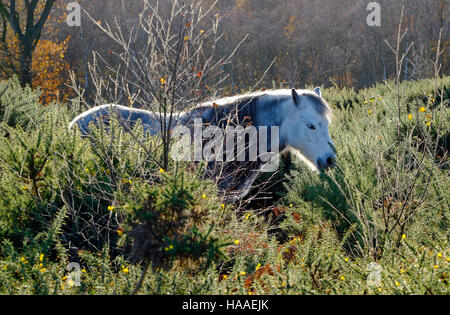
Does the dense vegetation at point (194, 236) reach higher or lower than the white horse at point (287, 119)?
lower

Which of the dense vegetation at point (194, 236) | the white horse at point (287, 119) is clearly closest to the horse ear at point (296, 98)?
the white horse at point (287, 119)

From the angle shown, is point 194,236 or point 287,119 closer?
point 194,236

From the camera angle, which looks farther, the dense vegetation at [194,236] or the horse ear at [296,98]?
the horse ear at [296,98]

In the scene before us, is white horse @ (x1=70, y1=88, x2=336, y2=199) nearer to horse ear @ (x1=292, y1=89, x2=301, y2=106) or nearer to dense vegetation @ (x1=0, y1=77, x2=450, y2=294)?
horse ear @ (x1=292, y1=89, x2=301, y2=106)

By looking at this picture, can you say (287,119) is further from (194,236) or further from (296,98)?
(194,236)

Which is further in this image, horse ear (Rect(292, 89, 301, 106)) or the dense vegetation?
horse ear (Rect(292, 89, 301, 106))

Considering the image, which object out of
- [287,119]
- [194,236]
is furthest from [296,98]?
[194,236]

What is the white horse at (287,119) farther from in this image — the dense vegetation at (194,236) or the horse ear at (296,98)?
the dense vegetation at (194,236)

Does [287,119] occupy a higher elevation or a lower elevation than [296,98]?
lower

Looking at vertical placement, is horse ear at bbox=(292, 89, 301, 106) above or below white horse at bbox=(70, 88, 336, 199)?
above

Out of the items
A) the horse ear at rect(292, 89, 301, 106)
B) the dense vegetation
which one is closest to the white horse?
the horse ear at rect(292, 89, 301, 106)

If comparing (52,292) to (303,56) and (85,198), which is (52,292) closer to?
(85,198)

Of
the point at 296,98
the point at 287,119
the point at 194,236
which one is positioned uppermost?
the point at 296,98
